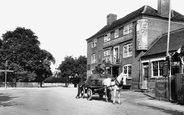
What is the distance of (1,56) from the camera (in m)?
46.1

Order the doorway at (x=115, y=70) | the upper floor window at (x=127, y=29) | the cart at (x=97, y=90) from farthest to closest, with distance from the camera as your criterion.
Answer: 1. the doorway at (x=115, y=70)
2. the upper floor window at (x=127, y=29)
3. the cart at (x=97, y=90)

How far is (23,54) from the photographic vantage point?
45344 millimetres

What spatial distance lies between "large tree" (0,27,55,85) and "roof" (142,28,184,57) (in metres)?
27.5

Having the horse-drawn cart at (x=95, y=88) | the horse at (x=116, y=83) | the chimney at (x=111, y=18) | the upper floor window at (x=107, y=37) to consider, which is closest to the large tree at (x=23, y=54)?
the upper floor window at (x=107, y=37)

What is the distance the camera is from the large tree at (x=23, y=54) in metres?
45.1

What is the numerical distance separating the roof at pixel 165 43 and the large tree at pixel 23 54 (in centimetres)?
2747

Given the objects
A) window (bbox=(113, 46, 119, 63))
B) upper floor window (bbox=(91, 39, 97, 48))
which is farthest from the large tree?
window (bbox=(113, 46, 119, 63))

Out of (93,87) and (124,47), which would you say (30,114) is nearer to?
(93,87)

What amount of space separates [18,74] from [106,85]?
114ft

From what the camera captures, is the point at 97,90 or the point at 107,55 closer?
the point at 97,90

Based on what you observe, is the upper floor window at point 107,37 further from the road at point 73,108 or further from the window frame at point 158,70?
the road at point 73,108

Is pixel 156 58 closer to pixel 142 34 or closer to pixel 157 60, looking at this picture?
pixel 157 60

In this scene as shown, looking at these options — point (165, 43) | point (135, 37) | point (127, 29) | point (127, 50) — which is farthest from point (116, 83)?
point (127, 29)

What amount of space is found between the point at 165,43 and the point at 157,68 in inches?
123
